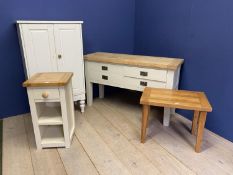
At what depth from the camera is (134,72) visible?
188 centimetres

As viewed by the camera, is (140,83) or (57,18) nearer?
(140,83)

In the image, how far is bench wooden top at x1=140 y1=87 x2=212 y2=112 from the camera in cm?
139

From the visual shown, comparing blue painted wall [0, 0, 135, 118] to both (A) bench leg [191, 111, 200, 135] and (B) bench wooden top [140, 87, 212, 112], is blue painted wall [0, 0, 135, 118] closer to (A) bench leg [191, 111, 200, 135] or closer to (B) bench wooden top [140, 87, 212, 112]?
(B) bench wooden top [140, 87, 212, 112]

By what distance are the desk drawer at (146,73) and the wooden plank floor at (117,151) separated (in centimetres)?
48

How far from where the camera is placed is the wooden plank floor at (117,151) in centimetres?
134

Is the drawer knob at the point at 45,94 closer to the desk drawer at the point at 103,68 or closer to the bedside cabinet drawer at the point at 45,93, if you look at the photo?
the bedside cabinet drawer at the point at 45,93

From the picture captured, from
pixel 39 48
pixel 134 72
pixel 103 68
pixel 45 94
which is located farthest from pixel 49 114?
pixel 134 72

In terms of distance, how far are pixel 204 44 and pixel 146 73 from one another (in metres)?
0.59

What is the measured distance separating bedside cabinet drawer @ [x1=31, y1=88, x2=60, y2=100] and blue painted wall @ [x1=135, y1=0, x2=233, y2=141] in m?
1.31

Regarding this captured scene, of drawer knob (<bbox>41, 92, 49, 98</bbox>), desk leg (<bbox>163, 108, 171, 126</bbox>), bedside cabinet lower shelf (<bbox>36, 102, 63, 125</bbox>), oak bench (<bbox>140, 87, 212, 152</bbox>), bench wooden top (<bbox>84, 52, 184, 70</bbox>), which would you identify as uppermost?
bench wooden top (<bbox>84, 52, 184, 70</bbox>)

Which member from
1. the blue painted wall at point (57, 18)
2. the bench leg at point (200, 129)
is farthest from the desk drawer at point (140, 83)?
the blue painted wall at point (57, 18)

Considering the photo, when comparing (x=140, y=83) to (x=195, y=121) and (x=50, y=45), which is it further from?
(x=50, y=45)

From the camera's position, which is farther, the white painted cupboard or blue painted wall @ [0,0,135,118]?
blue painted wall @ [0,0,135,118]

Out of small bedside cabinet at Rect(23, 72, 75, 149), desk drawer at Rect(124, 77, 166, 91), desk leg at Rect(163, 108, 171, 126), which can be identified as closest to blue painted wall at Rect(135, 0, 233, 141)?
desk leg at Rect(163, 108, 171, 126)
